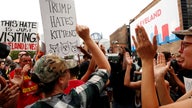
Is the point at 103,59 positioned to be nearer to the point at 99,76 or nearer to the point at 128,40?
the point at 99,76

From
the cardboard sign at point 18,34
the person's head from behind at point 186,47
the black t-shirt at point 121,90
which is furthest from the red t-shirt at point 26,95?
the cardboard sign at point 18,34

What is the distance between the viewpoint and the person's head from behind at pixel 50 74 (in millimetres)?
2277

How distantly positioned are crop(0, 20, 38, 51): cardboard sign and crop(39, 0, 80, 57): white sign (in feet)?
7.90

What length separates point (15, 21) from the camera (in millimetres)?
7426

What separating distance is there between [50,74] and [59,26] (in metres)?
2.72

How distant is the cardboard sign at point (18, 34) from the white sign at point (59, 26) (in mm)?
2408

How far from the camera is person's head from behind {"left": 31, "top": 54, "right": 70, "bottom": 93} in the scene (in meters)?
2.28

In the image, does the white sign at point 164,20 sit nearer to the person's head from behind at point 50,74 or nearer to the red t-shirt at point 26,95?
the red t-shirt at point 26,95

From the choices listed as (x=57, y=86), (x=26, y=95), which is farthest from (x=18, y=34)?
(x=57, y=86)

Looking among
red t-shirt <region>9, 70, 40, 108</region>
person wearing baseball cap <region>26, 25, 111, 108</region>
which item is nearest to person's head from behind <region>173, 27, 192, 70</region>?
person wearing baseball cap <region>26, 25, 111, 108</region>

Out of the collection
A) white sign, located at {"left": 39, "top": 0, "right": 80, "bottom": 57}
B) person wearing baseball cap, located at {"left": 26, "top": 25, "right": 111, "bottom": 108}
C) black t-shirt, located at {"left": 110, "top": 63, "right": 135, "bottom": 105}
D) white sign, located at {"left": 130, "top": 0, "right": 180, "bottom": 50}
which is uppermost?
white sign, located at {"left": 130, "top": 0, "right": 180, "bottom": 50}

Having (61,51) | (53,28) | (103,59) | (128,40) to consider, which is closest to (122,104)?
(61,51)

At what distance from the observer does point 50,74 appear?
89.5 inches

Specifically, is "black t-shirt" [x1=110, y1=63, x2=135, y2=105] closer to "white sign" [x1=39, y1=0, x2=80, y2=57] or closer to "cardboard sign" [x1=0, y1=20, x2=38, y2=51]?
"white sign" [x1=39, y1=0, x2=80, y2=57]
